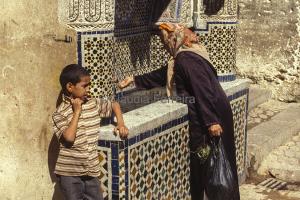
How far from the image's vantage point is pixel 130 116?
417 centimetres

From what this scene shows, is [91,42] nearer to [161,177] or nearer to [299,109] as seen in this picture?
[161,177]

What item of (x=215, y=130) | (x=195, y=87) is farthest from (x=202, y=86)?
(x=215, y=130)

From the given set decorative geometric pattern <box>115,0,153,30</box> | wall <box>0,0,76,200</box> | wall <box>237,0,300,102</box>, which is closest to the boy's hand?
wall <box>0,0,76,200</box>

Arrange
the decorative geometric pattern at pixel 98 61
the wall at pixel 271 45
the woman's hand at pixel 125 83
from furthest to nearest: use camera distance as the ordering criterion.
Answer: the wall at pixel 271 45 → the woman's hand at pixel 125 83 → the decorative geometric pattern at pixel 98 61

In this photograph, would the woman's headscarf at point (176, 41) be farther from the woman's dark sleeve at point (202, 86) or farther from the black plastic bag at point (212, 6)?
the black plastic bag at point (212, 6)

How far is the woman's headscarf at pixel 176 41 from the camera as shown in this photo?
4.50 metres

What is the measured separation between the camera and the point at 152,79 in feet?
15.7

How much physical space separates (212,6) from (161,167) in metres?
2.17

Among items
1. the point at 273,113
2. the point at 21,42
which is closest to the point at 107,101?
the point at 21,42

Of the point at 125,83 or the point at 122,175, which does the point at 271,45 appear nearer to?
the point at 125,83

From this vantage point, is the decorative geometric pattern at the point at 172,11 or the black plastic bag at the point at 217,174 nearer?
the black plastic bag at the point at 217,174

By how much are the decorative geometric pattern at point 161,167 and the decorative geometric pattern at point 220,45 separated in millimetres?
1524

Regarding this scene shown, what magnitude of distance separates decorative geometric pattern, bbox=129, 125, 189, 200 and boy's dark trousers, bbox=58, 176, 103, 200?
1.01 ft

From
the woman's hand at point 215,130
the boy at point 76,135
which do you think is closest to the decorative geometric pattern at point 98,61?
the boy at point 76,135
